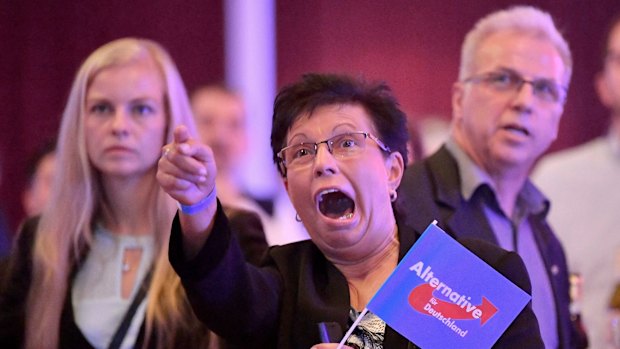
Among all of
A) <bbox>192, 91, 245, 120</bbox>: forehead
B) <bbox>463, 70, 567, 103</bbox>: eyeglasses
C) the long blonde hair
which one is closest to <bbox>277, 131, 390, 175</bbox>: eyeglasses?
the long blonde hair

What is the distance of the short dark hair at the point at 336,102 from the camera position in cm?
211

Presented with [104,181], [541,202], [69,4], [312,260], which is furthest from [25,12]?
A: [312,260]

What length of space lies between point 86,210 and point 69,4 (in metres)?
2.88

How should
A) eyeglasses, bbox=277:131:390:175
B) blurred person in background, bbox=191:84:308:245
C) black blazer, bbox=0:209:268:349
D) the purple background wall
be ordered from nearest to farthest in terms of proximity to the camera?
eyeglasses, bbox=277:131:390:175
black blazer, bbox=0:209:268:349
blurred person in background, bbox=191:84:308:245
the purple background wall

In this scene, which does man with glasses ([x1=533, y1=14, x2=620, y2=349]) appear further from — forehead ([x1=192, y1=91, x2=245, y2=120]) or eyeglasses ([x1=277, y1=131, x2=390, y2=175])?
eyeglasses ([x1=277, y1=131, x2=390, y2=175])

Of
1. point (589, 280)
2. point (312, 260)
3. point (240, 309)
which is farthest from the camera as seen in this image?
point (589, 280)

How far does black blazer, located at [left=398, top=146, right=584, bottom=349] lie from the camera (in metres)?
2.59

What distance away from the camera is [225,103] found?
4.63 meters

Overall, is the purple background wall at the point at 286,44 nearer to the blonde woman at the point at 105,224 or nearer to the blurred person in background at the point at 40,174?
the blurred person in background at the point at 40,174

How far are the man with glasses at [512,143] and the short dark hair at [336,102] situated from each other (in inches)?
21.9

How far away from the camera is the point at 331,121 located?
2.06 meters

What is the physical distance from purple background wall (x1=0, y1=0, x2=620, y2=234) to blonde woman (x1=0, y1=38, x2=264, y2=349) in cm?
266

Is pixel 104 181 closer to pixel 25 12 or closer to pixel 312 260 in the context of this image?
pixel 312 260

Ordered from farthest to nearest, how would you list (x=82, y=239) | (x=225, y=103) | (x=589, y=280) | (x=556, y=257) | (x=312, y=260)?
(x=225, y=103) < (x=589, y=280) < (x=556, y=257) < (x=82, y=239) < (x=312, y=260)
